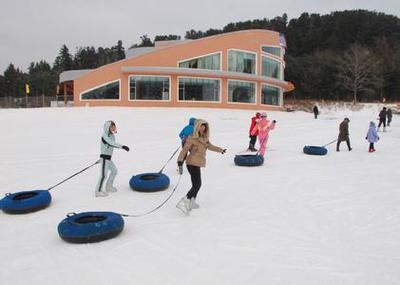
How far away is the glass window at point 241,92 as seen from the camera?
38.7 meters

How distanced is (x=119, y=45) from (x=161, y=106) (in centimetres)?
8742

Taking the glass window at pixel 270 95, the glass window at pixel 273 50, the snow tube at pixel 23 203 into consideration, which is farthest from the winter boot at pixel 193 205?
the glass window at pixel 273 50

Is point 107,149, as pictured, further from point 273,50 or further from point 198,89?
point 273,50

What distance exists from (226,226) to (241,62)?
35.4 meters

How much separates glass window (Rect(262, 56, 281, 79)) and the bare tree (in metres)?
21.9

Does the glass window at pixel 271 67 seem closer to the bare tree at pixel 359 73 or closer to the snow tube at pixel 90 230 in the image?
the bare tree at pixel 359 73

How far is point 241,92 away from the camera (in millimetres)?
39438

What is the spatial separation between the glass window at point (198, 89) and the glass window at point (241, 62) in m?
2.91

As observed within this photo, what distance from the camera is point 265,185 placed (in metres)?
8.64

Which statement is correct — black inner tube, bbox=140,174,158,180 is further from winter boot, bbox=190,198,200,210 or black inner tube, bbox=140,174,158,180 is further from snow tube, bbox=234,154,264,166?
snow tube, bbox=234,154,264,166

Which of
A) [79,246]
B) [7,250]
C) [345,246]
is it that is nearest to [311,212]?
[345,246]

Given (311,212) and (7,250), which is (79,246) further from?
(311,212)

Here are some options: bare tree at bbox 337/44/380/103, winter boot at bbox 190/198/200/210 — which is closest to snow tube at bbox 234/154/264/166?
winter boot at bbox 190/198/200/210

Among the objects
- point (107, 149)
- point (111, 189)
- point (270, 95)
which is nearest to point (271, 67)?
point (270, 95)
